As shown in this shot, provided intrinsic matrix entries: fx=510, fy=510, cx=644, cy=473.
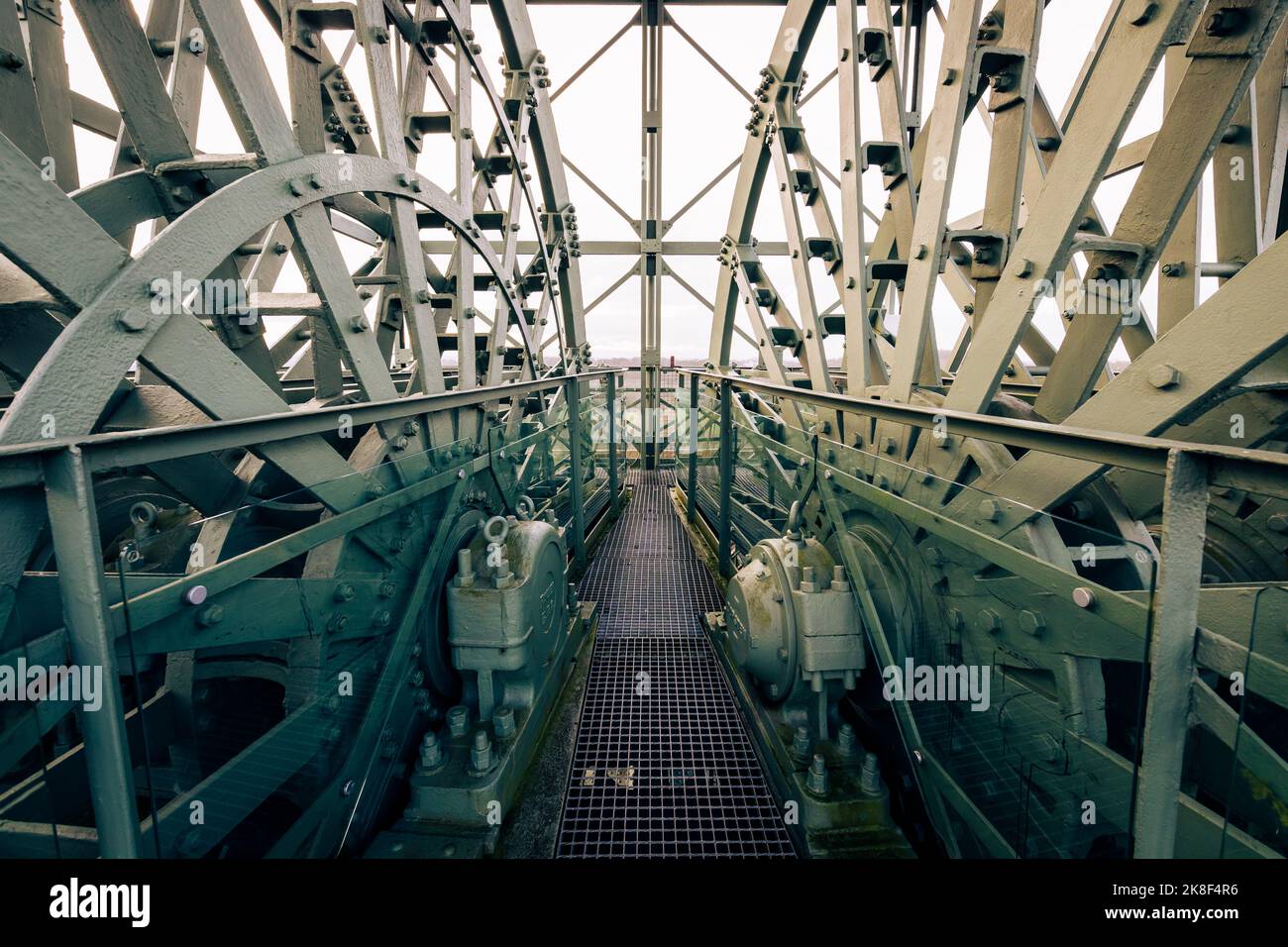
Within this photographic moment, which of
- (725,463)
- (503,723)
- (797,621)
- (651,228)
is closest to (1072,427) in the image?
(797,621)

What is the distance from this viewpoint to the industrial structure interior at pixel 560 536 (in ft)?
3.04

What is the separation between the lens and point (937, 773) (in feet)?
5.11

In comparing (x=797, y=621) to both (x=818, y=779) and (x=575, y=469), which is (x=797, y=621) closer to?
(x=818, y=779)

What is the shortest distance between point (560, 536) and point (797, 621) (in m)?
1.23

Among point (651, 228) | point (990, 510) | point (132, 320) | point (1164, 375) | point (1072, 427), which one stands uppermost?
point (651, 228)

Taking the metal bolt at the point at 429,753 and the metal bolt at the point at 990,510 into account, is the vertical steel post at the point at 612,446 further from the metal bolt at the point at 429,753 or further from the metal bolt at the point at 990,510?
the metal bolt at the point at 990,510

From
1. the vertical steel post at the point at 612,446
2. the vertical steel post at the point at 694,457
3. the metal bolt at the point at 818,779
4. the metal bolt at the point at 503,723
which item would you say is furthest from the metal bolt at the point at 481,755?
the vertical steel post at the point at 612,446

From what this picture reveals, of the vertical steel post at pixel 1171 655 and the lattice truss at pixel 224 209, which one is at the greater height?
the lattice truss at pixel 224 209

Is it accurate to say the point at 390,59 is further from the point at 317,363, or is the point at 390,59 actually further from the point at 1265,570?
the point at 1265,570

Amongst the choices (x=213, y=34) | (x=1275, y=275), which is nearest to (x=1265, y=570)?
(x=1275, y=275)

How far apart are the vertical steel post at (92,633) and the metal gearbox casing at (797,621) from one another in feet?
6.05

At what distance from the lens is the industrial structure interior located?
925 millimetres

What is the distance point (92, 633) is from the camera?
86cm
